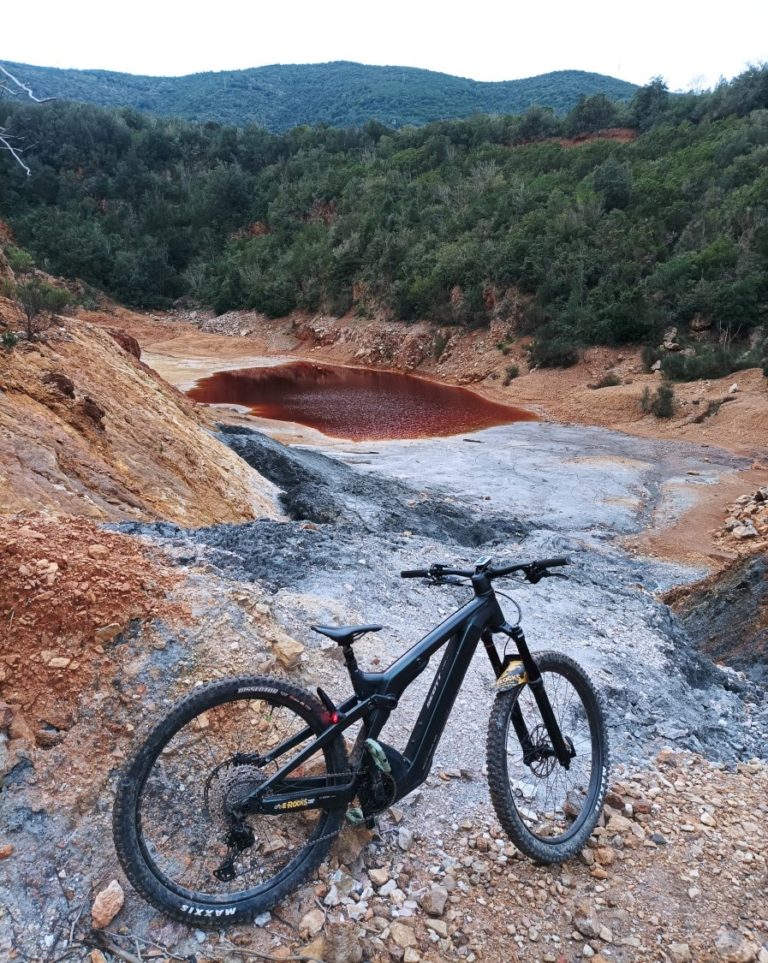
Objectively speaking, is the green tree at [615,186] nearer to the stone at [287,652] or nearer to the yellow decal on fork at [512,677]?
the stone at [287,652]

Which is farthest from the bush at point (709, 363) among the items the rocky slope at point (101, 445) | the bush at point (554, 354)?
the rocky slope at point (101, 445)

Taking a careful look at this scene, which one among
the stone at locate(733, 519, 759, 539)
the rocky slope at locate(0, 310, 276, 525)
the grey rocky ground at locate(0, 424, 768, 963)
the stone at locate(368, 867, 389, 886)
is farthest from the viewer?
the stone at locate(733, 519, 759, 539)

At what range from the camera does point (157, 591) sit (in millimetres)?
3035

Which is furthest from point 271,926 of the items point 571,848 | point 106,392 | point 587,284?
point 587,284

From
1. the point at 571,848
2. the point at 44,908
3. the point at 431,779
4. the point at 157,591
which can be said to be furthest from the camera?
the point at 157,591

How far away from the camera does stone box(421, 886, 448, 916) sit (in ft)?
7.32

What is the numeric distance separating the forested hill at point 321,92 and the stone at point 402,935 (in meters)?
98.9

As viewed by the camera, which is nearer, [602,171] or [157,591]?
[157,591]

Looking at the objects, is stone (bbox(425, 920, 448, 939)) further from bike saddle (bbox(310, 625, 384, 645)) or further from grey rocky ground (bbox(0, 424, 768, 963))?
bike saddle (bbox(310, 625, 384, 645))

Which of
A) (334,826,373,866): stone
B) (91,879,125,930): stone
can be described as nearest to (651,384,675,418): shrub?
(334,826,373,866): stone

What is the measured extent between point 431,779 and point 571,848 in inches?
24.5

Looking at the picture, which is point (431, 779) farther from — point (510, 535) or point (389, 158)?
point (389, 158)

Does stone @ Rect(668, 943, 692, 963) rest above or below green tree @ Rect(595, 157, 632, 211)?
below

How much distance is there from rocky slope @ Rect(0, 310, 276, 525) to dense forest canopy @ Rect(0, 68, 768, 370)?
69.3ft
